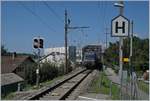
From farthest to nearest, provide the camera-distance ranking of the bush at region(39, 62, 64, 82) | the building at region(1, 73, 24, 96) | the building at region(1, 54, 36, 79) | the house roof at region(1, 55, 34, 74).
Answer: the house roof at region(1, 55, 34, 74) < the building at region(1, 54, 36, 79) < the bush at region(39, 62, 64, 82) < the building at region(1, 73, 24, 96)

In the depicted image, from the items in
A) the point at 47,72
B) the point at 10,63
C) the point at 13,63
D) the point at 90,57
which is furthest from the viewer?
the point at 90,57

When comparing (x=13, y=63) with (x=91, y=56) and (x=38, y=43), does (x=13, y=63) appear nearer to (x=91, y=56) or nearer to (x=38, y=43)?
(x=91, y=56)

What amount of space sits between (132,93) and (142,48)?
56554mm

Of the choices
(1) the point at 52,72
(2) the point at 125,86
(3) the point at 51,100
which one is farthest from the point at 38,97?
(1) the point at 52,72

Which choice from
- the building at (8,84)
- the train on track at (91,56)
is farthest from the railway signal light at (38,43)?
the train on track at (91,56)

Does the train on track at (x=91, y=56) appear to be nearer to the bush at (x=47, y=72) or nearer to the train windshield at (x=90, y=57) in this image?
the train windshield at (x=90, y=57)

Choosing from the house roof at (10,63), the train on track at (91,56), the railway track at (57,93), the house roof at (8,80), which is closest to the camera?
the railway track at (57,93)

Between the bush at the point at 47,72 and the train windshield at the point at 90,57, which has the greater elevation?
the train windshield at the point at 90,57

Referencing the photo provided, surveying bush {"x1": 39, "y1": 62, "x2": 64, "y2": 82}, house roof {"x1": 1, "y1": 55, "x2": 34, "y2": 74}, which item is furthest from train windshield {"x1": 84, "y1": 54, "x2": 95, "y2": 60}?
bush {"x1": 39, "y1": 62, "x2": 64, "y2": 82}

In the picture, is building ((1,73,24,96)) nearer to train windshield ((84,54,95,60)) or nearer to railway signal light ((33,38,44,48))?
railway signal light ((33,38,44,48))

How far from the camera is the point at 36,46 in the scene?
28.1m

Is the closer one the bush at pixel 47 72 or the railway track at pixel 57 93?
the railway track at pixel 57 93

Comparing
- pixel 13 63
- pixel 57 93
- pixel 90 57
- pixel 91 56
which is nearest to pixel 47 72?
pixel 13 63

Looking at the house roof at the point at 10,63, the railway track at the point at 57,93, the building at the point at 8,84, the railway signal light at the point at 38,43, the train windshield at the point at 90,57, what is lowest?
the building at the point at 8,84
